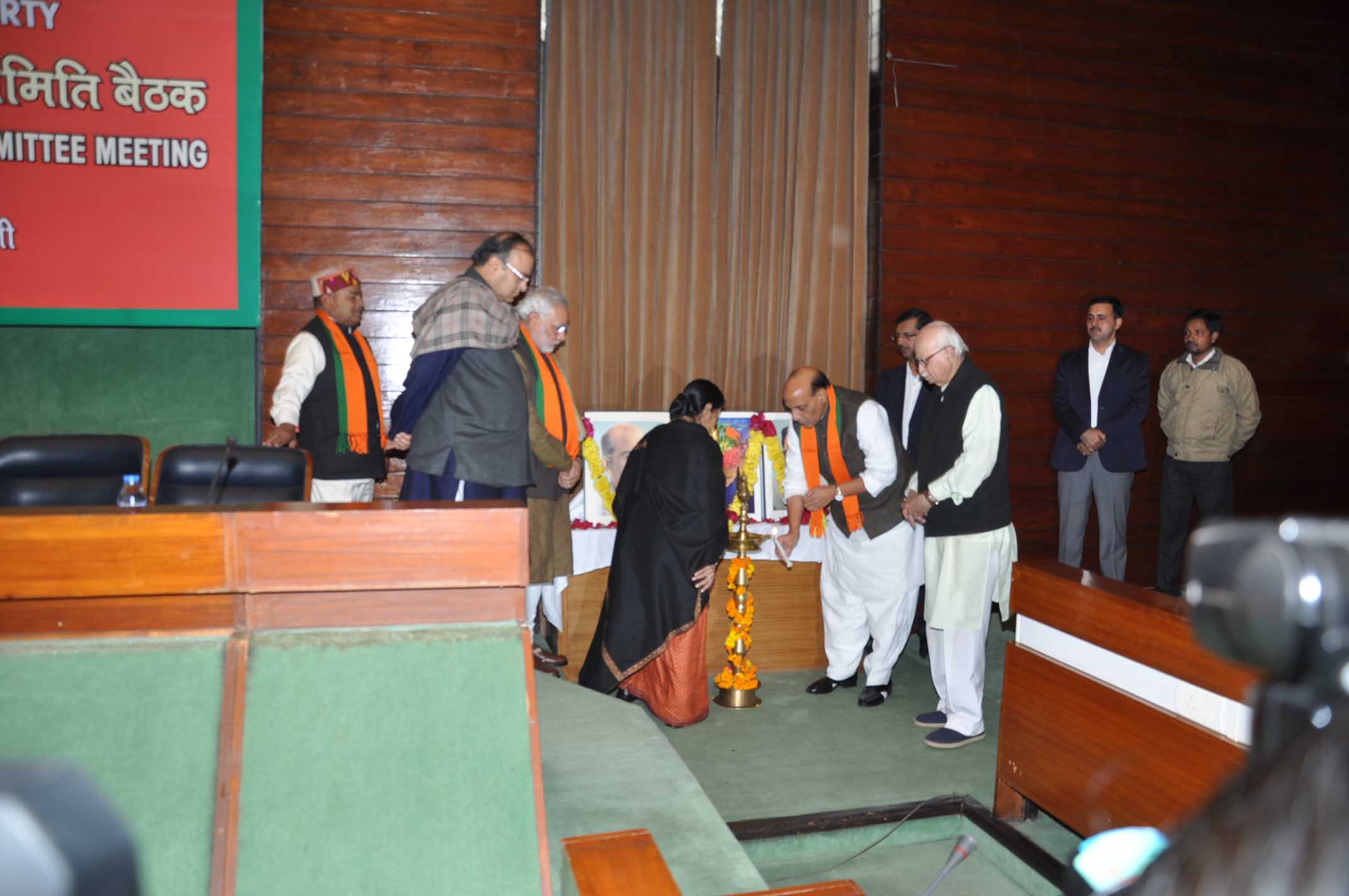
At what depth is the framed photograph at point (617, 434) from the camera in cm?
446

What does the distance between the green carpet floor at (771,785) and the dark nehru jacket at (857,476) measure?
72 cm

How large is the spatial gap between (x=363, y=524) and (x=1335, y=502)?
668 cm

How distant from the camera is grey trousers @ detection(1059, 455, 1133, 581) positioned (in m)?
5.19

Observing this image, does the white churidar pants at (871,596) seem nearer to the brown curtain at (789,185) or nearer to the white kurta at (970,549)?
the white kurta at (970,549)

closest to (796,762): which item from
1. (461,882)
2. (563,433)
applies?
(563,433)

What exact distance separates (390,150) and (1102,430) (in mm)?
3843

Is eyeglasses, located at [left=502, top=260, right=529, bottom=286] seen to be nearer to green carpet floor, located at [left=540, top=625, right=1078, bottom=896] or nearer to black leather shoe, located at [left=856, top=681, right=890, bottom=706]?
green carpet floor, located at [left=540, top=625, right=1078, bottom=896]

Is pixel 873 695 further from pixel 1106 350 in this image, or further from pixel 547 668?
pixel 1106 350

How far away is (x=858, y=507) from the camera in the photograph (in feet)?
12.9

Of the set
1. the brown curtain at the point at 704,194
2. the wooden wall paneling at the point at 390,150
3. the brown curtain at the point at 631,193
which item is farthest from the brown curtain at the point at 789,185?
the wooden wall paneling at the point at 390,150

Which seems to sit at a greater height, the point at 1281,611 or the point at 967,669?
the point at 1281,611

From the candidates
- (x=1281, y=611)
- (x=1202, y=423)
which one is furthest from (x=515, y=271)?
(x=1202, y=423)

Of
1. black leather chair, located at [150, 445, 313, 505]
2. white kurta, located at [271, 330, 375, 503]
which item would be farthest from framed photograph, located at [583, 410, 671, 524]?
black leather chair, located at [150, 445, 313, 505]

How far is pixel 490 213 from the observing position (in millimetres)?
4996
